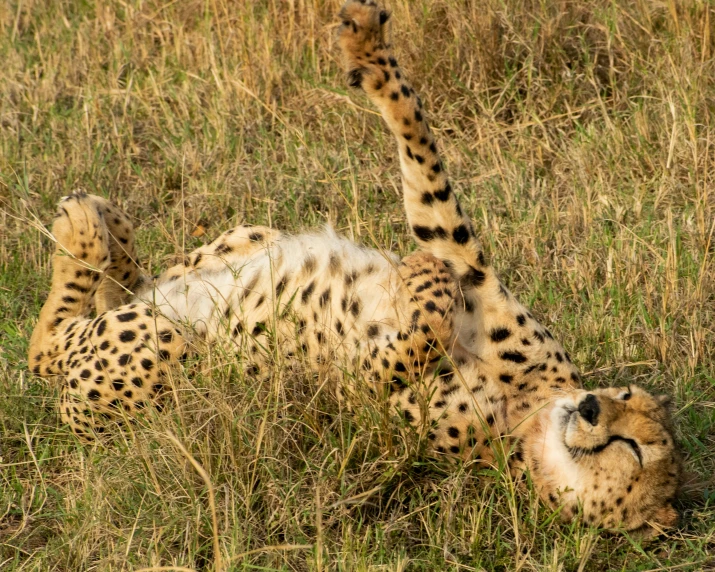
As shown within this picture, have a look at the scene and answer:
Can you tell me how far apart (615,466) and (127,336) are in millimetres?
1638

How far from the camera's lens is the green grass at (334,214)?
116 inches

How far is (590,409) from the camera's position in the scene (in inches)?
115

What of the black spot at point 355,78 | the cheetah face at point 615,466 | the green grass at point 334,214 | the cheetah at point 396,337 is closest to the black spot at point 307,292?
the cheetah at point 396,337

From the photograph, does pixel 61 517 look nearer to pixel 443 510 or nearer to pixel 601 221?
pixel 443 510

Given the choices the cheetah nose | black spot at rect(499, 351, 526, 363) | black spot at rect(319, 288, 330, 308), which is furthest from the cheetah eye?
black spot at rect(319, 288, 330, 308)

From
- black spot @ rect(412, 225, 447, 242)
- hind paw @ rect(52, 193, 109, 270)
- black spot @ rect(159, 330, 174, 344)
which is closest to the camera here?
black spot @ rect(412, 225, 447, 242)

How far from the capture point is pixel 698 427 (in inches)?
135

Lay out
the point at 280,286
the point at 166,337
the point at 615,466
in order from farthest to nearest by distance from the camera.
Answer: the point at 280,286, the point at 166,337, the point at 615,466

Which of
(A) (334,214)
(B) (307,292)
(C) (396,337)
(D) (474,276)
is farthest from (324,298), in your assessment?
(A) (334,214)

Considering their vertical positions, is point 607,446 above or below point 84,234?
above

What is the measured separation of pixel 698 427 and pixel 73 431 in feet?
6.75

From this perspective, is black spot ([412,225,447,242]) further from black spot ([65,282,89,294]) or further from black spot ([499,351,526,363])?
black spot ([65,282,89,294])

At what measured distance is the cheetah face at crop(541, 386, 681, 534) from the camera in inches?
113

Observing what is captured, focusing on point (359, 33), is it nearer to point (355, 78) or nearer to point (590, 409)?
point (355, 78)
